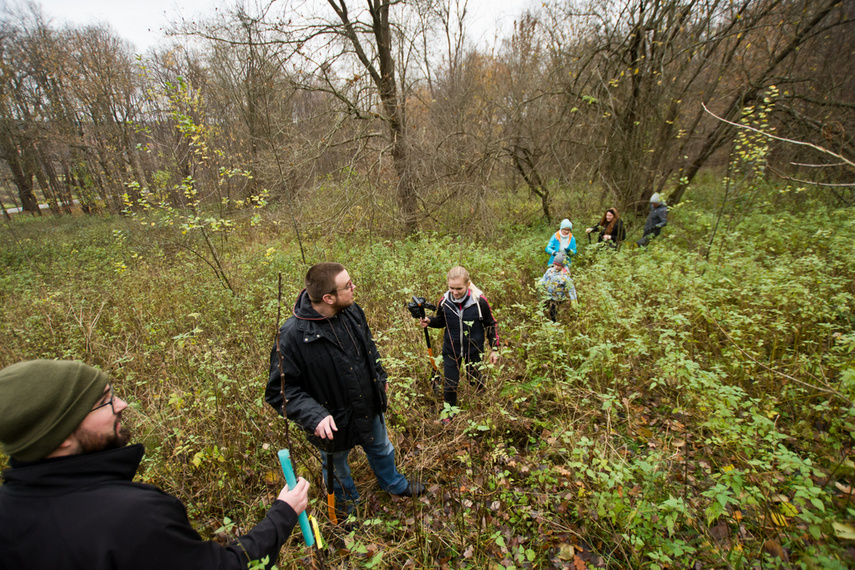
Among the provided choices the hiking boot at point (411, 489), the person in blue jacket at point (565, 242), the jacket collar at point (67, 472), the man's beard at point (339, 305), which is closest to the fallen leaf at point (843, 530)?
the hiking boot at point (411, 489)

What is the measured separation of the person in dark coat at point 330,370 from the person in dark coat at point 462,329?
1026mm

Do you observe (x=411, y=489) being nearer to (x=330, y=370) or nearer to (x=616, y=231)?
(x=330, y=370)

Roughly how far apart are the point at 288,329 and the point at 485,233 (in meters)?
7.03

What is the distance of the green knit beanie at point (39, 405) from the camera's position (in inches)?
39.8

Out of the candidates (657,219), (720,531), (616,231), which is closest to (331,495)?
(720,531)

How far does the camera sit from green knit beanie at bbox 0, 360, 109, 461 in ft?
3.32

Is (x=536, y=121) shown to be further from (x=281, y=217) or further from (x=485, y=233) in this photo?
(x=281, y=217)

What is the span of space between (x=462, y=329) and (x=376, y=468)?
1.50 m

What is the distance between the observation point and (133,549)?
98 centimetres

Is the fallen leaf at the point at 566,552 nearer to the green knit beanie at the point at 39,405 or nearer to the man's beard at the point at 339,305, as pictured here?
the man's beard at the point at 339,305

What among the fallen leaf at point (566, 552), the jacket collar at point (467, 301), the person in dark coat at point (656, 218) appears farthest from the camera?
the person in dark coat at point (656, 218)

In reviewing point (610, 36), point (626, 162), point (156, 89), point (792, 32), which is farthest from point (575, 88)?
point (156, 89)

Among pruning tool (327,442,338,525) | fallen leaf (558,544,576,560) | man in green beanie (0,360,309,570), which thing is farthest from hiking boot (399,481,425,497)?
man in green beanie (0,360,309,570)

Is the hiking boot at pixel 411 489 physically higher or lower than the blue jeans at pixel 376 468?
lower
